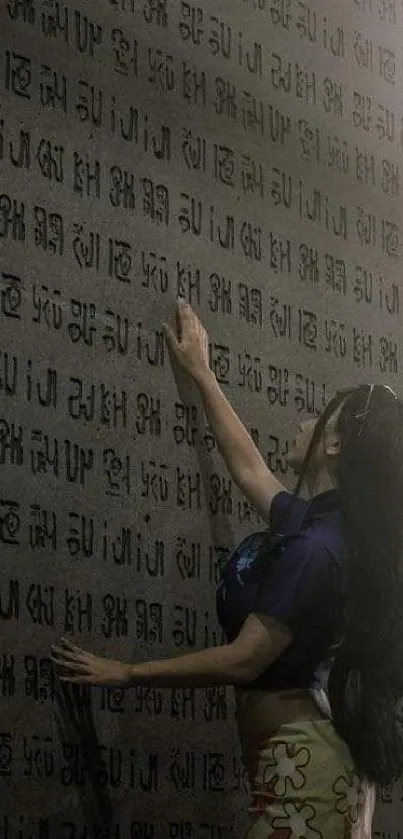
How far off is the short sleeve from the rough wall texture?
0.34 metres

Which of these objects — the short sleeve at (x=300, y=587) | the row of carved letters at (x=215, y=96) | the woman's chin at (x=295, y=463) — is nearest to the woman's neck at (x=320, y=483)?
the woman's chin at (x=295, y=463)

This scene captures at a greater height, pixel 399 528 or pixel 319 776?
pixel 399 528

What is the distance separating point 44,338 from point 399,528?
708mm

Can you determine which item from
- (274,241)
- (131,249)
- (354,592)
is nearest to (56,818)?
(354,592)

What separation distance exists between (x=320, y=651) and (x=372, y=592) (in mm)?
136

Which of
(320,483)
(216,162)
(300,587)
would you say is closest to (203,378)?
(320,483)

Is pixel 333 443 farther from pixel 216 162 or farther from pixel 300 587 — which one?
pixel 216 162

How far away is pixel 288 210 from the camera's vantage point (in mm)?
3498

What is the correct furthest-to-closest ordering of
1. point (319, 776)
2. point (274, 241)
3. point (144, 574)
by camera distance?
point (274, 241) → point (144, 574) → point (319, 776)

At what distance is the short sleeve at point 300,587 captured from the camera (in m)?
2.67

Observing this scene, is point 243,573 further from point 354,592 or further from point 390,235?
point 390,235

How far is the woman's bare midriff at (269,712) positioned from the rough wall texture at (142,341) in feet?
0.81

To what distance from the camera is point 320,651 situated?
2754 millimetres

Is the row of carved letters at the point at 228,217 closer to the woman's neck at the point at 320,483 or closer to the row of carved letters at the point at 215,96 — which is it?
the row of carved letters at the point at 215,96
